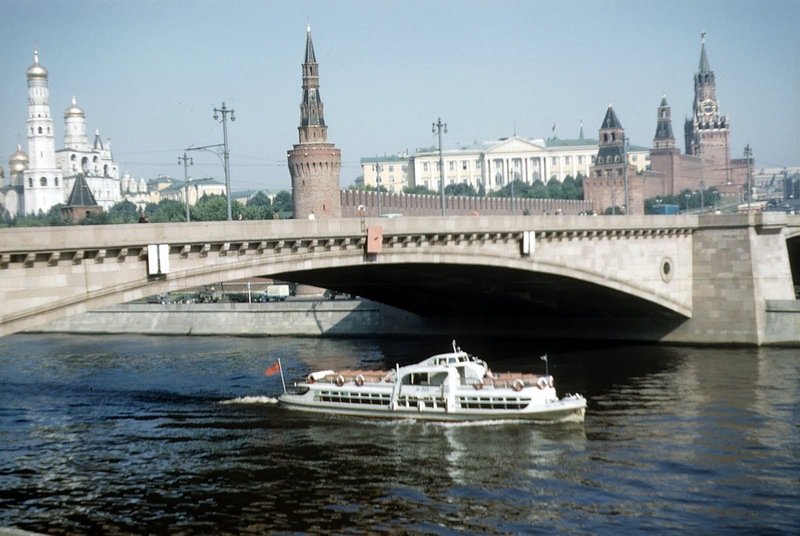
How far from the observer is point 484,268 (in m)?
46.0

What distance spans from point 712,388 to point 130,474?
21.4 metres

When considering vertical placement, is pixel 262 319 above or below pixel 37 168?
below

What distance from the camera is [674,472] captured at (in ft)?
96.3

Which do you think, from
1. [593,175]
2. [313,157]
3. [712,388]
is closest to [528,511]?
[712,388]

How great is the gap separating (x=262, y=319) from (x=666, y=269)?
24139 mm

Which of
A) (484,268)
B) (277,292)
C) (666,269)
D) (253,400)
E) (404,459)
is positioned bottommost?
(404,459)

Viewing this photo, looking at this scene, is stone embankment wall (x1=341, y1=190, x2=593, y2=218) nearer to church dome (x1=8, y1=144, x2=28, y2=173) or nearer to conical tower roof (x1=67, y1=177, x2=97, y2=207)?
conical tower roof (x1=67, y1=177, x2=97, y2=207)

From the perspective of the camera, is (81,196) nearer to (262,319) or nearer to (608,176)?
(262,319)

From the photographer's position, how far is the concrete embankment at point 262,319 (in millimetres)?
63688

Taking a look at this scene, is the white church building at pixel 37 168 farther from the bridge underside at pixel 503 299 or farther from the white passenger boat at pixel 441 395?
the white passenger boat at pixel 441 395

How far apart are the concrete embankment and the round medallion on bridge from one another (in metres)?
14.4

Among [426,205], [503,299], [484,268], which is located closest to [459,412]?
[484,268]

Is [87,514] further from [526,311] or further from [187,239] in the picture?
[526,311]

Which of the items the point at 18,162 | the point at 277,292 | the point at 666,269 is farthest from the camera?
the point at 18,162
